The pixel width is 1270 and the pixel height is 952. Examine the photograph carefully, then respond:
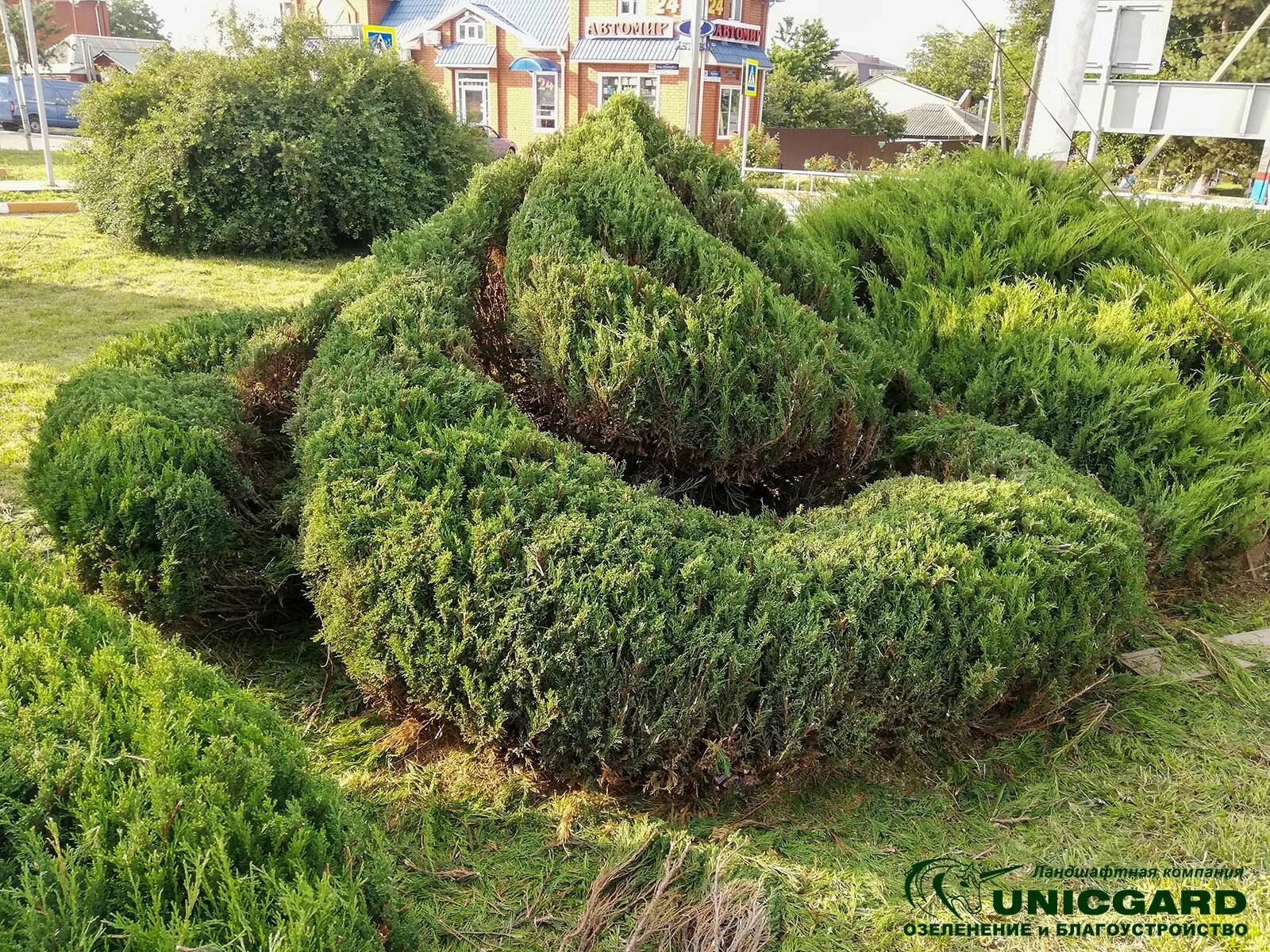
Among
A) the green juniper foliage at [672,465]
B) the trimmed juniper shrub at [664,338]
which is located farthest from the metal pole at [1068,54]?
the trimmed juniper shrub at [664,338]

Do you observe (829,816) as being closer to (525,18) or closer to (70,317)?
(70,317)

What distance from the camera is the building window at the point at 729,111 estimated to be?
33906 millimetres

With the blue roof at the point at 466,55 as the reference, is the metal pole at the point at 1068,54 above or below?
below

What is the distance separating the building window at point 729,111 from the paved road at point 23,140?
22.1 m

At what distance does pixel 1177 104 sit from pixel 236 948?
511 centimetres

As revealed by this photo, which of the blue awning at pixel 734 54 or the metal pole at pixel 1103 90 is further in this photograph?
the blue awning at pixel 734 54

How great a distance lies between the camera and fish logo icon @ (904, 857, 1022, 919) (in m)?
2.47

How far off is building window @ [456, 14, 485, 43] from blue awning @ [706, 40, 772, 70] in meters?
10.3

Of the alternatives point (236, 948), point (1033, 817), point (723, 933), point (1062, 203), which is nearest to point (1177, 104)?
point (1062, 203)

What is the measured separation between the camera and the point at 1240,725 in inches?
130

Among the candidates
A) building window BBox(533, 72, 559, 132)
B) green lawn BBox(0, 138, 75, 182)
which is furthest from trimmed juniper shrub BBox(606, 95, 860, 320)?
building window BBox(533, 72, 559, 132)

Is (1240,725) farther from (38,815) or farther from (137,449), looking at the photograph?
(137,449)

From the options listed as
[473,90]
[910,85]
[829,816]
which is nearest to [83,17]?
[473,90]

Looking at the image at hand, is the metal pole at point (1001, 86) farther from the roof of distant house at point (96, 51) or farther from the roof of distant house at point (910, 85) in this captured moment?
the roof of distant house at point (910, 85)
